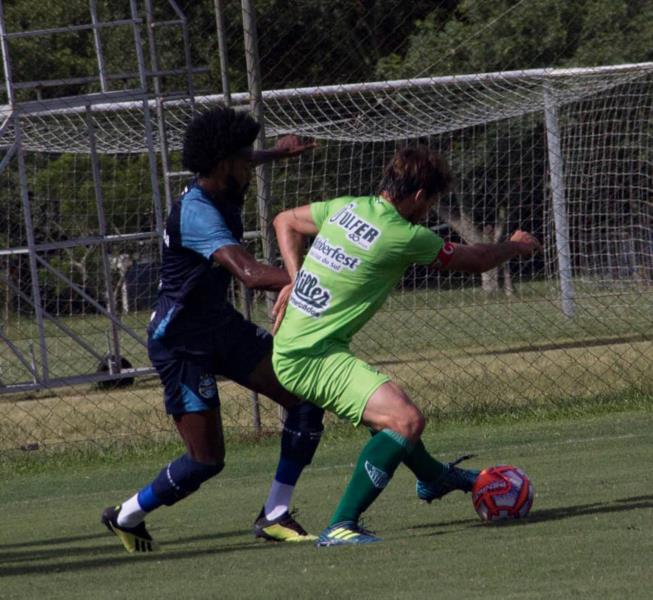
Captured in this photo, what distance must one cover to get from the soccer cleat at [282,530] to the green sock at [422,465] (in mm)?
577

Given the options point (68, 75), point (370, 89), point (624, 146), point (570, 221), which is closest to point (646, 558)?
point (370, 89)

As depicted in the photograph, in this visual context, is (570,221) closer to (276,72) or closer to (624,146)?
(624,146)

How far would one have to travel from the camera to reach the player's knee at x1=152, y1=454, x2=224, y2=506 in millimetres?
7086

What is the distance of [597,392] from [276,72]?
8.20 metres

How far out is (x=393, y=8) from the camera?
2072cm

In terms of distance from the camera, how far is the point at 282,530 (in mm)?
7102

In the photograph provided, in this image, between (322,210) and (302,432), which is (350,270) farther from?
(302,432)

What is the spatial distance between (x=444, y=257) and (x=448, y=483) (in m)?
1.25

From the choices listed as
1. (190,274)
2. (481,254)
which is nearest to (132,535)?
(190,274)

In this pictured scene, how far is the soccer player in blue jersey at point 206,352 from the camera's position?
7043 millimetres

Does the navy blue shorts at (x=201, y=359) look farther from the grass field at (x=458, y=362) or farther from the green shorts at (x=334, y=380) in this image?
the grass field at (x=458, y=362)

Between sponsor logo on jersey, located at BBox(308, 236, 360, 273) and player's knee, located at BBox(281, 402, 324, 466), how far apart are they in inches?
32.8

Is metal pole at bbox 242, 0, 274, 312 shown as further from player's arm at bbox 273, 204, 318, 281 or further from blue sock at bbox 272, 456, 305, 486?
blue sock at bbox 272, 456, 305, 486

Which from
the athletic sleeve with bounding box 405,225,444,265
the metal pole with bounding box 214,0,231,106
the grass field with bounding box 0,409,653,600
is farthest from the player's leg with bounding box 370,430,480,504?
the metal pole with bounding box 214,0,231,106
